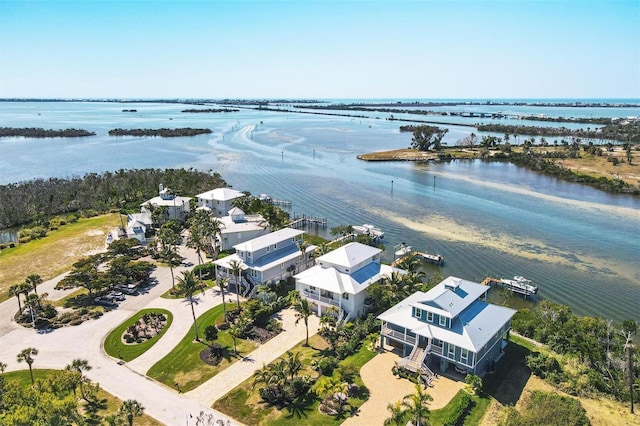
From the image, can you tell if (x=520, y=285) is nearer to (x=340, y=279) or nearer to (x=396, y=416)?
(x=340, y=279)

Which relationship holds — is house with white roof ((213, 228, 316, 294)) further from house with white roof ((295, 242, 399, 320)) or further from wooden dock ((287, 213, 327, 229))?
wooden dock ((287, 213, 327, 229))

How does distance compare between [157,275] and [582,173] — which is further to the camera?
[582,173]

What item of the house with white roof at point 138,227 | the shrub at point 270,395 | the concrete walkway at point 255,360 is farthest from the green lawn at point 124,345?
the house with white roof at point 138,227

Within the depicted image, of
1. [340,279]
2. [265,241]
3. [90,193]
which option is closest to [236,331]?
[340,279]

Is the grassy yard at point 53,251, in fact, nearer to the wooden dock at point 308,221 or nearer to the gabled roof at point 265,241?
the gabled roof at point 265,241

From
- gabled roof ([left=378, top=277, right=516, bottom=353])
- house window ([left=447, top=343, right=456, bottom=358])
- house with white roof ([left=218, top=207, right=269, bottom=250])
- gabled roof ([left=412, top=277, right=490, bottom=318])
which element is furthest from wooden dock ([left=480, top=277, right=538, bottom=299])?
house with white roof ([left=218, top=207, right=269, bottom=250])

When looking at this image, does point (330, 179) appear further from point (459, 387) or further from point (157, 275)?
point (459, 387)

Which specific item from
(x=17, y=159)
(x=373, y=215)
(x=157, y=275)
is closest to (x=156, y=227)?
(x=157, y=275)
